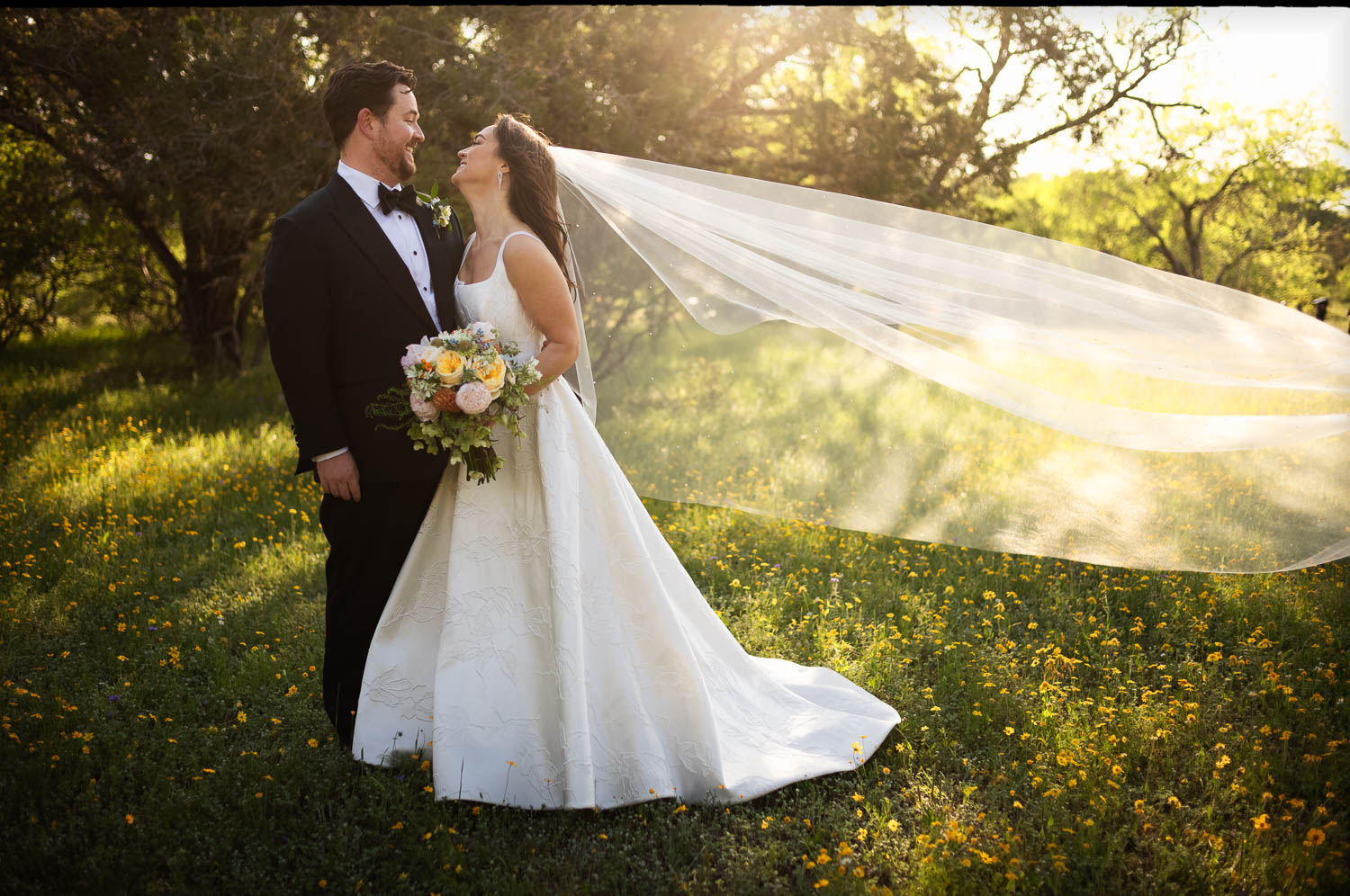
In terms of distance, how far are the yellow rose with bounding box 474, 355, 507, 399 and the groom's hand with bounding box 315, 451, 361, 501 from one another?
692mm

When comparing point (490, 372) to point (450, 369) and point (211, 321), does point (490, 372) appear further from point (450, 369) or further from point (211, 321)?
point (211, 321)

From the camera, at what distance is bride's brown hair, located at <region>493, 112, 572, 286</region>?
3.32 m

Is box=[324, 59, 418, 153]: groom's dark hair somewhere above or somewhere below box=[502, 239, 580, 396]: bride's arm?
above

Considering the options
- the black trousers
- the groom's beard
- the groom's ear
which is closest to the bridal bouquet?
the black trousers

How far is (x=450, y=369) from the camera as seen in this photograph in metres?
2.96

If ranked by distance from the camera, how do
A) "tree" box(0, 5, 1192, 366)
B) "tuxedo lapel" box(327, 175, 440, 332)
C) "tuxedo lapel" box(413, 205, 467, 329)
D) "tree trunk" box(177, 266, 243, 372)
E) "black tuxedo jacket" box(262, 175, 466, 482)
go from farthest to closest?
"tree trunk" box(177, 266, 243, 372), "tree" box(0, 5, 1192, 366), "tuxedo lapel" box(413, 205, 467, 329), "tuxedo lapel" box(327, 175, 440, 332), "black tuxedo jacket" box(262, 175, 466, 482)

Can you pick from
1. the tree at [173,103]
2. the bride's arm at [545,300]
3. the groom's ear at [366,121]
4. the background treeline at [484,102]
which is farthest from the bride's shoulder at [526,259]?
the tree at [173,103]

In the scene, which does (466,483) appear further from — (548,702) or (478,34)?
(478,34)

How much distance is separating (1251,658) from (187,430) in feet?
29.9

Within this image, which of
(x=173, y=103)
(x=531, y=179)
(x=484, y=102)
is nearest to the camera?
(x=531, y=179)

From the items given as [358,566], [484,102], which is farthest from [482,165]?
[484,102]

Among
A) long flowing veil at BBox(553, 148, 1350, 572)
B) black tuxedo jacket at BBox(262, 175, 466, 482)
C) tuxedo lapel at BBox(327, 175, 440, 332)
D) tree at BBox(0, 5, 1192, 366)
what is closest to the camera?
black tuxedo jacket at BBox(262, 175, 466, 482)

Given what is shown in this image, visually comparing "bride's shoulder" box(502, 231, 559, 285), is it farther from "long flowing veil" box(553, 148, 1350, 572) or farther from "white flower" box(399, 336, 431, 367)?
"long flowing veil" box(553, 148, 1350, 572)

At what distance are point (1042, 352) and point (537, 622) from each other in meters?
2.56
